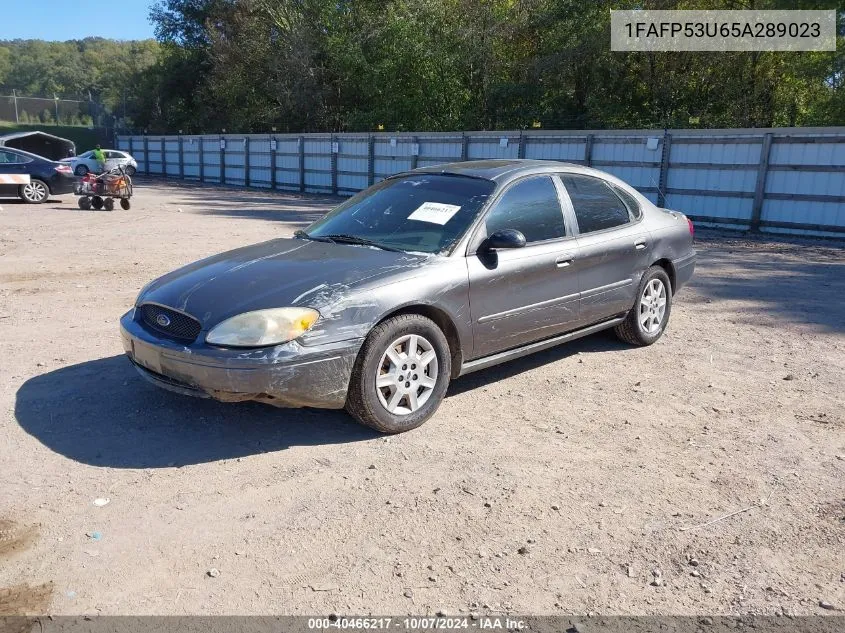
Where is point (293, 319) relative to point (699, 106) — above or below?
below

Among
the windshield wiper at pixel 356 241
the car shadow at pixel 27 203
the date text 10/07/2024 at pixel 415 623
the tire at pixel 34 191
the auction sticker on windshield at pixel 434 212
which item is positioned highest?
the auction sticker on windshield at pixel 434 212

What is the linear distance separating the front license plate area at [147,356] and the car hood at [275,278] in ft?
0.91

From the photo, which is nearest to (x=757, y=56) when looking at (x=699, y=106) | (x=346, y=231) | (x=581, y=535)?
(x=699, y=106)

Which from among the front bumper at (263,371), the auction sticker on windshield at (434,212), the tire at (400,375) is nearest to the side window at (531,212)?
the auction sticker on windshield at (434,212)

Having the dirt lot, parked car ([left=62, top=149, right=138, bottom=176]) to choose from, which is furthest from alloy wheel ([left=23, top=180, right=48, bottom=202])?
the dirt lot

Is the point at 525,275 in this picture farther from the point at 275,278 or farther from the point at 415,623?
the point at 415,623

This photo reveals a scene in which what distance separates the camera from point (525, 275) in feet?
16.5

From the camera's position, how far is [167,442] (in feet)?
14.0

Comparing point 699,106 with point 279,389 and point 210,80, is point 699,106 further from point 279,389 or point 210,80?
point 210,80

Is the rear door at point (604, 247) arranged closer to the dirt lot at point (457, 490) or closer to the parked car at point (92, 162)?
the dirt lot at point (457, 490)

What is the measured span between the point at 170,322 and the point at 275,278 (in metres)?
0.66

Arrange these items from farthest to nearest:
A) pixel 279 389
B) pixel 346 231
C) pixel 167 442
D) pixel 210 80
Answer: pixel 210 80, pixel 346 231, pixel 167 442, pixel 279 389

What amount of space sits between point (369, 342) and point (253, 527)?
125 cm

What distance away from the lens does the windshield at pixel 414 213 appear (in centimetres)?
A: 489
